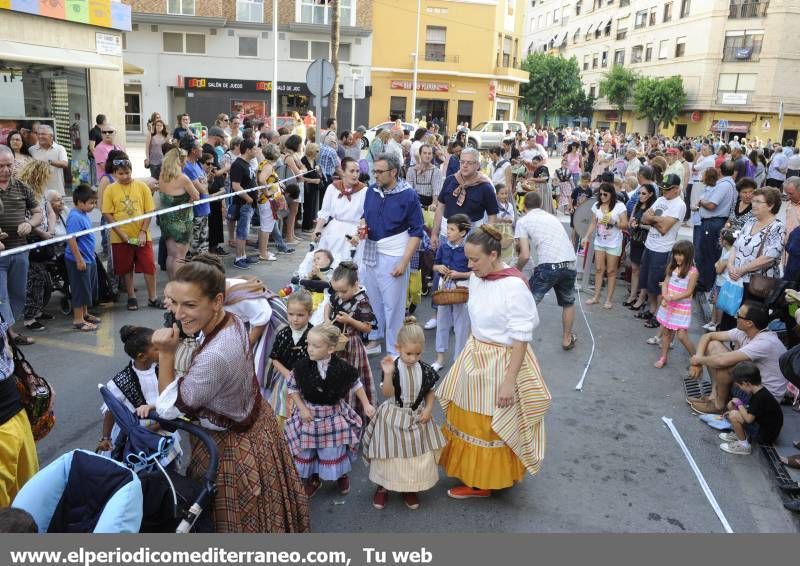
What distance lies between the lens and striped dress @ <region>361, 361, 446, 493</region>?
3953 millimetres

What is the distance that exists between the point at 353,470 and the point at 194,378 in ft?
7.10

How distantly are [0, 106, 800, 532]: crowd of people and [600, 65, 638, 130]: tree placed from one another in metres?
47.2

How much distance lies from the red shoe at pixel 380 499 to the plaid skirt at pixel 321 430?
375 millimetres

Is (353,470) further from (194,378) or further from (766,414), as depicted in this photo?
(766,414)

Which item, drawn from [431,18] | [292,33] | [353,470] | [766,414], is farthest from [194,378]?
[431,18]

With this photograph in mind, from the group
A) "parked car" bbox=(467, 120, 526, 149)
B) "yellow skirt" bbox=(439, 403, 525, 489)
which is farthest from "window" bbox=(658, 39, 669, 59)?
"yellow skirt" bbox=(439, 403, 525, 489)

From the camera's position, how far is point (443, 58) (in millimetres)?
43000

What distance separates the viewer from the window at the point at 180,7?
114ft

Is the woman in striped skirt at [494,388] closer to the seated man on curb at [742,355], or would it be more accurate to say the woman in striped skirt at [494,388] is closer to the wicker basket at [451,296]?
the wicker basket at [451,296]

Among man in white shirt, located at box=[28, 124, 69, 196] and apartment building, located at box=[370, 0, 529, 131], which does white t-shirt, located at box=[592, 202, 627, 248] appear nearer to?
man in white shirt, located at box=[28, 124, 69, 196]

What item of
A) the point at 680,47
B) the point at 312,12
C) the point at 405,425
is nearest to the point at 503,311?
the point at 405,425

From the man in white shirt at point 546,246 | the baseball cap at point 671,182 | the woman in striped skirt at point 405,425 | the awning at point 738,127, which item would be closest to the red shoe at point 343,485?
the woman in striped skirt at point 405,425

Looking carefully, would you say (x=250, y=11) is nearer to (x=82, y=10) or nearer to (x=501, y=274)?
(x=82, y=10)

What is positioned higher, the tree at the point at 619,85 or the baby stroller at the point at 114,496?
the tree at the point at 619,85
